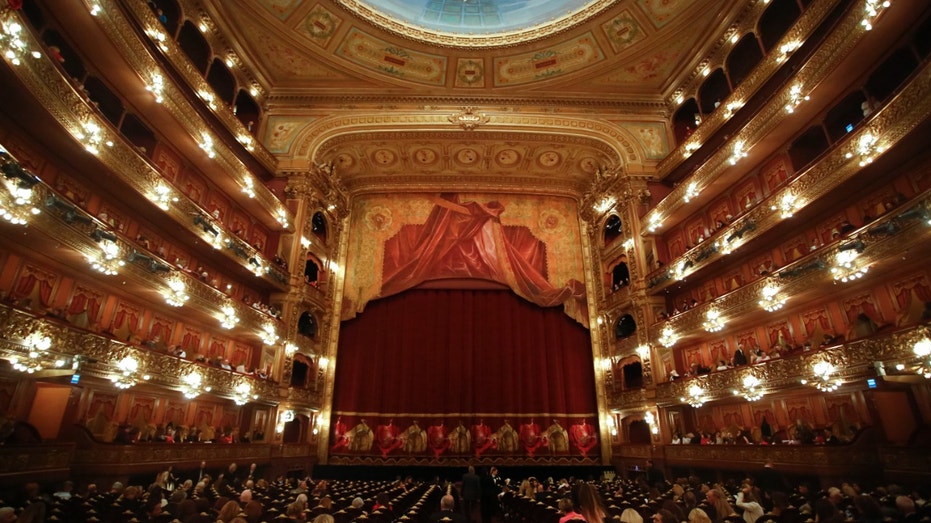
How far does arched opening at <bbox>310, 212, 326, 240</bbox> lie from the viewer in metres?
21.0

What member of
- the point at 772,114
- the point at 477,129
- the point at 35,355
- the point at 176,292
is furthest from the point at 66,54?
the point at 772,114

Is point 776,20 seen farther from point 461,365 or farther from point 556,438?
point 461,365

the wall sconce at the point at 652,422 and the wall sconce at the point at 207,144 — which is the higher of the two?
the wall sconce at the point at 207,144

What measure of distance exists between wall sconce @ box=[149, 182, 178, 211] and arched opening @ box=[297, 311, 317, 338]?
298 inches

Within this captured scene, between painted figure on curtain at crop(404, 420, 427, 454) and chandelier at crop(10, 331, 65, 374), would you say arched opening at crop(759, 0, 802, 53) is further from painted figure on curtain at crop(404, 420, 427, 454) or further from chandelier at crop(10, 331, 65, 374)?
chandelier at crop(10, 331, 65, 374)

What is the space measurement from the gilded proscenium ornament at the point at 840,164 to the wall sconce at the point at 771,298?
1755mm

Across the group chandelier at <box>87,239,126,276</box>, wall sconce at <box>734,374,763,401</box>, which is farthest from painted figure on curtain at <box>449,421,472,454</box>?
chandelier at <box>87,239,126,276</box>

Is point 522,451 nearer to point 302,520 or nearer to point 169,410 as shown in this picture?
point 169,410

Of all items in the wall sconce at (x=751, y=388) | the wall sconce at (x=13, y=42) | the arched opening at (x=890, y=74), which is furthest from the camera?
the wall sconce at (x=751, y=388)

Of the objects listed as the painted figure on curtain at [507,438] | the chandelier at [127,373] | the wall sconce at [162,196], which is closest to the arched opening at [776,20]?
the painted figure on curtain at [507,438]

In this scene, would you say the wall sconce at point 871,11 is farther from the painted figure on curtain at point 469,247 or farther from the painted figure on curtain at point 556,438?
the painted figure on curtain at point 556,438

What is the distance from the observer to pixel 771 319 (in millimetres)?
14023

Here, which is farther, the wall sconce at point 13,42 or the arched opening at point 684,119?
the arched opening at point 684,119

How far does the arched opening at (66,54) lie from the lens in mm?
11250
